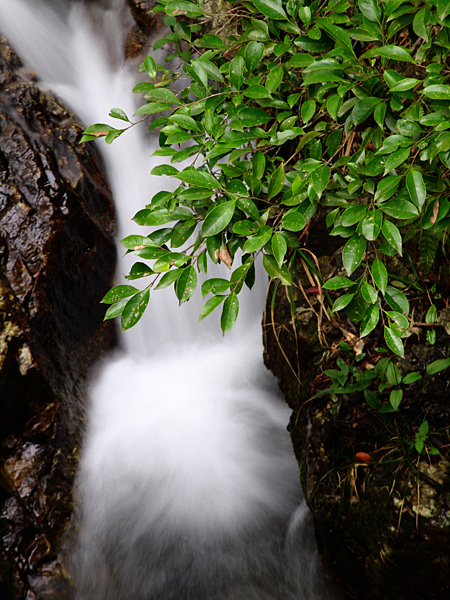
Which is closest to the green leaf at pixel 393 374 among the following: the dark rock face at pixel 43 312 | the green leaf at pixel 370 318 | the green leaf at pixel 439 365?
the green leaf at pixel 439 365

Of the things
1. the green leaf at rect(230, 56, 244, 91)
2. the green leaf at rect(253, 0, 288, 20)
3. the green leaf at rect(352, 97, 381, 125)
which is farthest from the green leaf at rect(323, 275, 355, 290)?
the green leaf at rect(253, 0, 288, 20)

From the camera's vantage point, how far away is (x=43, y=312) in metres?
2.81

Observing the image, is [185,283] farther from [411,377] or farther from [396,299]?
[411,377]

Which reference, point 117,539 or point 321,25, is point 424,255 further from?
point 117,539

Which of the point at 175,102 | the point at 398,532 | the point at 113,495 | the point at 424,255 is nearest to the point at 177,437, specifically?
the point at 113,495

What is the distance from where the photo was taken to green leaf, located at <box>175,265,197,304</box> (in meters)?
1.16

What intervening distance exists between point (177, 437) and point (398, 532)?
1.54 metres

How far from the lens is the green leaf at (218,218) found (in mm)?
1090

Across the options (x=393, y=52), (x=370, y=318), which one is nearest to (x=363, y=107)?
(x=393, y=52)

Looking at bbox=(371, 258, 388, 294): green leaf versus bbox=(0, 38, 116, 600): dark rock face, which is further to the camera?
bbox=(0, 38, 116, 600): dark rock face

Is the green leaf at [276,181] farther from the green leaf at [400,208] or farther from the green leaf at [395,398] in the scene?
the green leaf at [395,398]

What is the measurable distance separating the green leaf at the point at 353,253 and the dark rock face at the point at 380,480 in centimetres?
99

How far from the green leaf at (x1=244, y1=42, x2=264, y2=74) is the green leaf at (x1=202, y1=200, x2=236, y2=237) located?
51 cm

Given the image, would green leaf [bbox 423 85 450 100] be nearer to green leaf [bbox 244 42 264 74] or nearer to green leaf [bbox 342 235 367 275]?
green leaf [bbox 342 235 367 275]
